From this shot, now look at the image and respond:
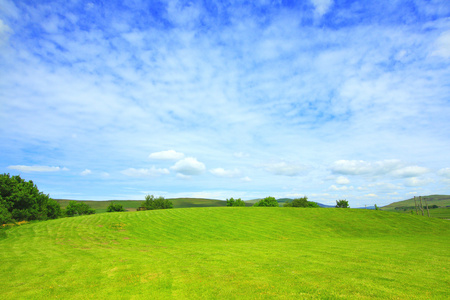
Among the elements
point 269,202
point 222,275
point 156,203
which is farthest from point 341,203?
point 222,275

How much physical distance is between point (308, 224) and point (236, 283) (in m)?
37.7

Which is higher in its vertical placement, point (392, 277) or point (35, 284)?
point (392, 277)

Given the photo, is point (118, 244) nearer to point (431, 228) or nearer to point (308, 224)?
point (308, 224)

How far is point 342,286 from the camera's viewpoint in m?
11.3

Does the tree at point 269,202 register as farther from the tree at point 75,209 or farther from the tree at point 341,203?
the tree at point 75,209

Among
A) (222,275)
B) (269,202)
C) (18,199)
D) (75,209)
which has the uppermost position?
(269,202)

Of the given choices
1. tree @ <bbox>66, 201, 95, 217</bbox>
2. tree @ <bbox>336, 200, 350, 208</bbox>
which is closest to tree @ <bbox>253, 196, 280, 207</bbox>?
tree @ <bbox>336, 200, 350, 208</bbox>

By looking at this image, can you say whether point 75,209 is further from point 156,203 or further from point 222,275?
point 222,275

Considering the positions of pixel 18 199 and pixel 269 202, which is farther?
pixel 269 202

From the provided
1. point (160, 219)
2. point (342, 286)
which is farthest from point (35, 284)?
point (160, 219)

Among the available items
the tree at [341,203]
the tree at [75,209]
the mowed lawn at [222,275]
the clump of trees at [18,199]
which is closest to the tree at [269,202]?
the tree at [341,203]

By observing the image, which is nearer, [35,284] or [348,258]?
[35,284]

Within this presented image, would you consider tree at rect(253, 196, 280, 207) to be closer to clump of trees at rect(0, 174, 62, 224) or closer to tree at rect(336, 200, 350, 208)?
tree at rect(336, 200, 350, 208)

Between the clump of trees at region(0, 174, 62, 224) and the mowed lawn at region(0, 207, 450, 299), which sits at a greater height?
the clump of trees at region(0, 174, 62, 224)
